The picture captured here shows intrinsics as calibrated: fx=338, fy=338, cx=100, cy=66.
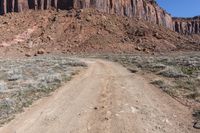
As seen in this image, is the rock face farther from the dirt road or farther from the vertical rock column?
the dirt road

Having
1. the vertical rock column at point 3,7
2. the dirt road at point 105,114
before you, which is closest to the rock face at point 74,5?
the vertical rock column at point 3,7

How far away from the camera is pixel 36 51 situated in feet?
264

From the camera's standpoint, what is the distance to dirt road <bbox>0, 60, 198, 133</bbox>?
1073 centimetres

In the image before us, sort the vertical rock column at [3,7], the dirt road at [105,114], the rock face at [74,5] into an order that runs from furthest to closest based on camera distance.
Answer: the vertical rock column at [3,7]
the rock face at [74,5]
the dirt road at [105,114]

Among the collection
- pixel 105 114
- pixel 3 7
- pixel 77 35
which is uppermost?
pixel 3 7

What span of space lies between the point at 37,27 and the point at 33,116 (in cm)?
8055

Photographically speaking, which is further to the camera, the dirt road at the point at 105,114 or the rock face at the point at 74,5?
the rock face at the point at 74,5

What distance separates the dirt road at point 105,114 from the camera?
1073 cm

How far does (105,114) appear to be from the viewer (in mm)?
12203

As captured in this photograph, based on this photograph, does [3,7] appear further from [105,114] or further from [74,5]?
[105,114]

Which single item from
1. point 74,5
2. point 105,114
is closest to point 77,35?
point 74,5

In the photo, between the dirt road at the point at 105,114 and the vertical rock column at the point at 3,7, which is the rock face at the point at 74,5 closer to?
the vertical rock column at the point at 3,7

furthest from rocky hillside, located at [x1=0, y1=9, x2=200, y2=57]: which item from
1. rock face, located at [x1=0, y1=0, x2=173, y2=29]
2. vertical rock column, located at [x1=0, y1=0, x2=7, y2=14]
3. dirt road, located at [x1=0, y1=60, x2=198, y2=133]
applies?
dirt road, located at [x1=0, y1=60, x2=198, y2=133]

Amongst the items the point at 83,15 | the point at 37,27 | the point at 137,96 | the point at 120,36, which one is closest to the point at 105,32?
the point at 120,36
